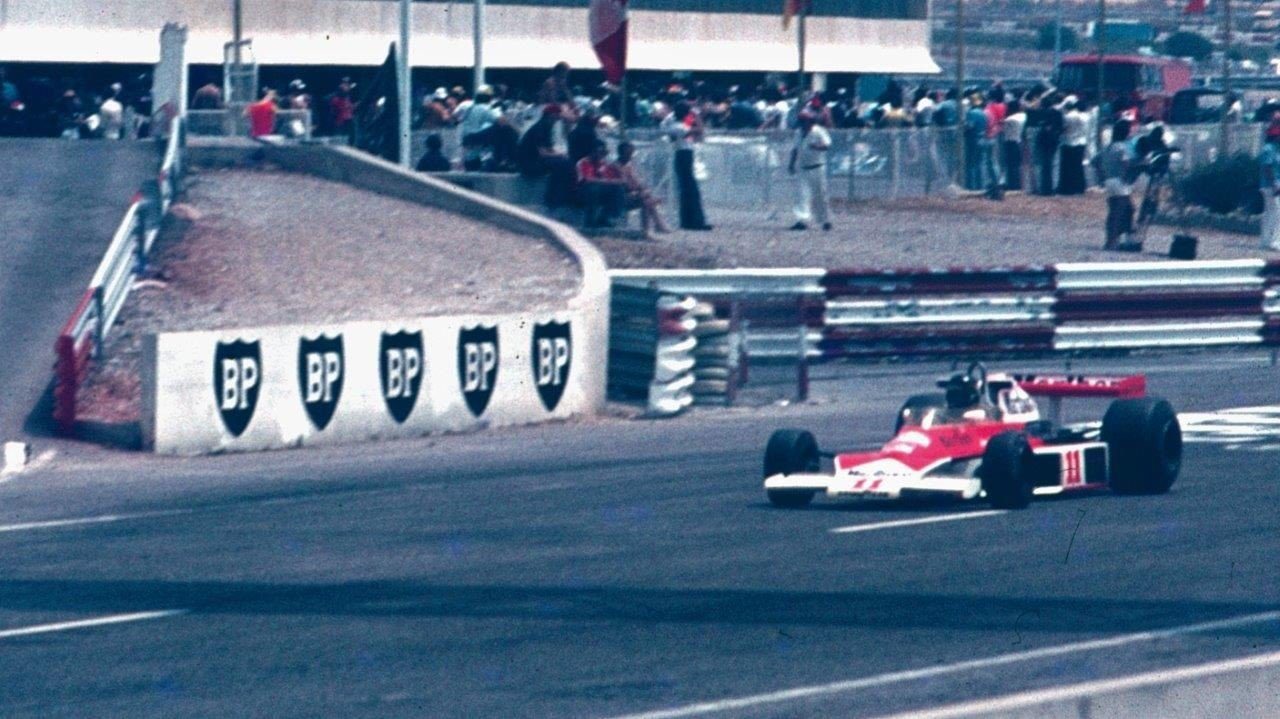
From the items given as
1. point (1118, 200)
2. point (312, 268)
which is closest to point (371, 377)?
point (312, 268)

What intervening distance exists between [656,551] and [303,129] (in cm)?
2251

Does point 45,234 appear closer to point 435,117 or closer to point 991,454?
point 435,117

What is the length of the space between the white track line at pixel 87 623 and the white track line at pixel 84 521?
10.6 ft

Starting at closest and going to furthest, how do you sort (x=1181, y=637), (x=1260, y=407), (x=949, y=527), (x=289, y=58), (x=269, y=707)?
(x=269, y=707) < (x=1181, y=637) < (x=949, y=527) < (x=1260, y=407) < (x=289, y=58)

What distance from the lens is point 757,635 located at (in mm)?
8805

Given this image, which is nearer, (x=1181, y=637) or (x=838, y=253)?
(x=1181, y=637)

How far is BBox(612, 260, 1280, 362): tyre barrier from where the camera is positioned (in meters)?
22.0

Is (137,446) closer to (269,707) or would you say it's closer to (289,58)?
(269,707)

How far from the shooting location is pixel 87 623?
361 inches

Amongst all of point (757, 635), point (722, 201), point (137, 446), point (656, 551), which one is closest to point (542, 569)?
point (656, 551)

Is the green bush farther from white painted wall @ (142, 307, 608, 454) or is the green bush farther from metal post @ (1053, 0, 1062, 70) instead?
metal post @ (1053, 0, 1062, 70)

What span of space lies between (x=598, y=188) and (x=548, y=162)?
34.1 inches

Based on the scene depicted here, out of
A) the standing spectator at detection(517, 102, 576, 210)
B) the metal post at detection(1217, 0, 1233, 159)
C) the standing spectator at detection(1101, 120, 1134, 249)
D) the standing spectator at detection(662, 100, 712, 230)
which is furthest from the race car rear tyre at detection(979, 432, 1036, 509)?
the metal post at detection(1217, 0, 1233, 159)

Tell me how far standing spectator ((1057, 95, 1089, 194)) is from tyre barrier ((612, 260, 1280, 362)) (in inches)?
550
